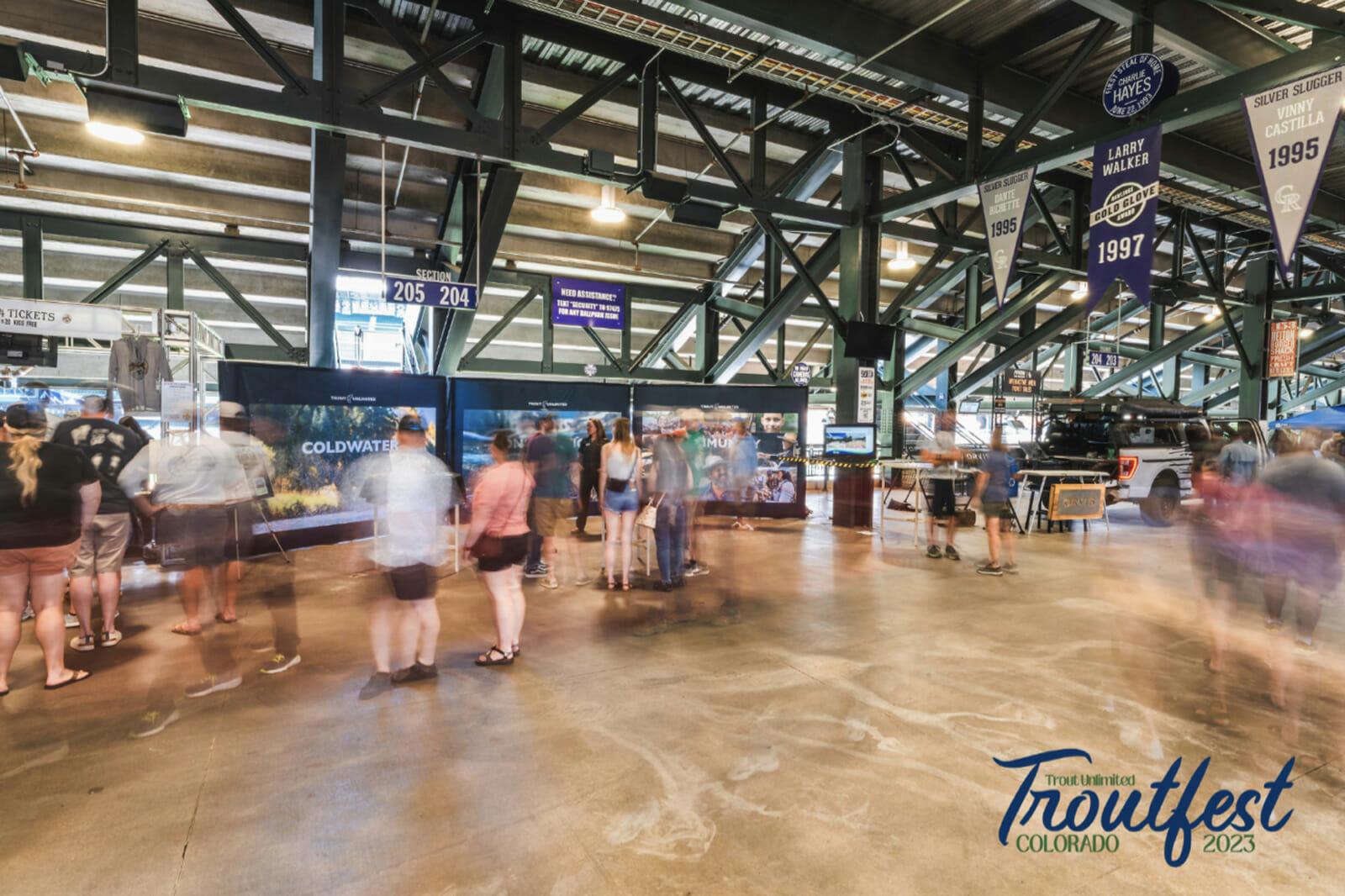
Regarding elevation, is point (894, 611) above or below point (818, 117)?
below

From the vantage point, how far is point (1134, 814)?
305 centimetres

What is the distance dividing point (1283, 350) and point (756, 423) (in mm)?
14050

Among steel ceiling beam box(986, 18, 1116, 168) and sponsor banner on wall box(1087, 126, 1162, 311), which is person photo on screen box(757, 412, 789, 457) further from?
sponsor banner on wall box(1087, 126, 1162, 311)

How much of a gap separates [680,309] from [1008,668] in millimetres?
12373

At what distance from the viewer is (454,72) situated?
9.24 m

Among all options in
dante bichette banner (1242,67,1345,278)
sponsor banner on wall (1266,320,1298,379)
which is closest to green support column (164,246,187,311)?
dante bichette banner (1242,67,1345,278)

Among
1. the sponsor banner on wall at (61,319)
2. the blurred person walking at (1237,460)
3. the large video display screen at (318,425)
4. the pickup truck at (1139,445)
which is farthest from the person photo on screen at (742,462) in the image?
the sponsor banner on wall at (61,319)

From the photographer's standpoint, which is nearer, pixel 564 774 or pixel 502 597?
pixel 564 774

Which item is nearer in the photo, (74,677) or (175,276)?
(74,677)

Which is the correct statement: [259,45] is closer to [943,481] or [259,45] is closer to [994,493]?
[994,493]

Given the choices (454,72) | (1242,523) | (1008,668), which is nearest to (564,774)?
(1008,668)

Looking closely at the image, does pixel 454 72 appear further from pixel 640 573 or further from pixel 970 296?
pixel 970 296

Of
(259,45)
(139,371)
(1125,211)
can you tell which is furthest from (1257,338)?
(139,371)

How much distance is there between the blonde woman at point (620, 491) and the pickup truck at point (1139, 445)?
9251mm
